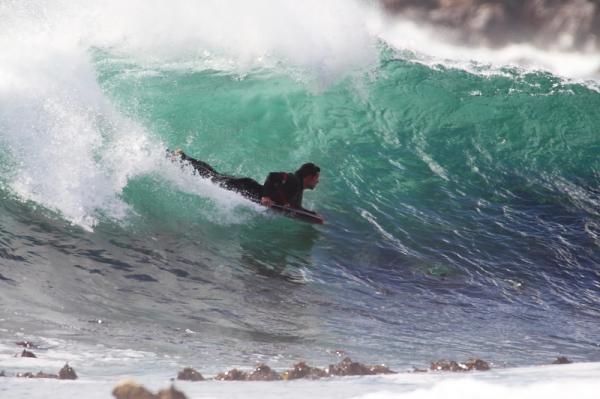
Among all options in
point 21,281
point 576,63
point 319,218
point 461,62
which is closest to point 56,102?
point 319,218

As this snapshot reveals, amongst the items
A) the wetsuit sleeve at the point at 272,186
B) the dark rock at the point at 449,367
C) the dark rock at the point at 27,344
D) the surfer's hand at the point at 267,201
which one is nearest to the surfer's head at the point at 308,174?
the wetsuit sleeve at the point at 272,186

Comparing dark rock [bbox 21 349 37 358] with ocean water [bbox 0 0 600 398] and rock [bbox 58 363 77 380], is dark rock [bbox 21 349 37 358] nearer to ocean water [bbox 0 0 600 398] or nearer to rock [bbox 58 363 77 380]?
ocean water [bbox 0 0 600 398]

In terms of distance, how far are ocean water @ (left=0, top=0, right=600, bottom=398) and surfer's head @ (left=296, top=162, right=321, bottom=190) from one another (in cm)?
55

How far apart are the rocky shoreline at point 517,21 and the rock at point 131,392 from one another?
75.3 feet

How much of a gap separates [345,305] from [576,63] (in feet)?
60.5

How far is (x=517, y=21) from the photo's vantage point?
25.0m

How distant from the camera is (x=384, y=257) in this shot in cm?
915

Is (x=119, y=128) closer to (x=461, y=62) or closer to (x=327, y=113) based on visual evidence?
(x=327, y=113)

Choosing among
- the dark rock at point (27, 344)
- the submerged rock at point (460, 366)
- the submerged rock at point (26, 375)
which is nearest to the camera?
the submerged rock at point (26, 375)

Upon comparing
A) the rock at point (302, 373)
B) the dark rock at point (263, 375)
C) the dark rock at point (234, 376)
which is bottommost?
the dark rock at point (234, 376)

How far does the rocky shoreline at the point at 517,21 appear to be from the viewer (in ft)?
80.4

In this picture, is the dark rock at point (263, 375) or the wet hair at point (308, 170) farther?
the wet hair at point (308, 170)

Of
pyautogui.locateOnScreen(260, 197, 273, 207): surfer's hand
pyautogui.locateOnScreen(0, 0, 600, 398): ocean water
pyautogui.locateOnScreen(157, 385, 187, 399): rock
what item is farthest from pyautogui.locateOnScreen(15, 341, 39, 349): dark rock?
pyautogui.locateOnScreen(260, 197, 273, 207): surfer's hand

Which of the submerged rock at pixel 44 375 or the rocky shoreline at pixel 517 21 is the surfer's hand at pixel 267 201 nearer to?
the submerged rock at pixel 44 375
